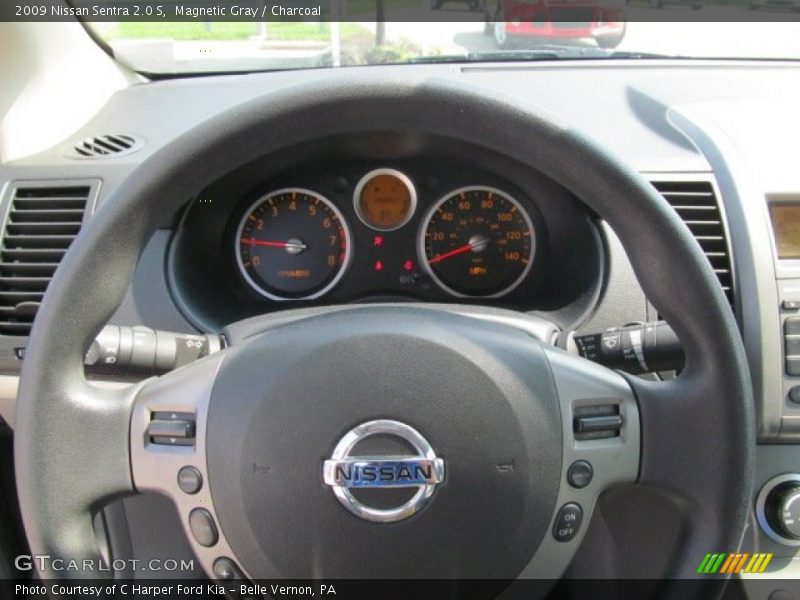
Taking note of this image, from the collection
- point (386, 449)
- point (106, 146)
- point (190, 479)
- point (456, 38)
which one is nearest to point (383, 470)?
point (386, 449)

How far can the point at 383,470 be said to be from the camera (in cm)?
121

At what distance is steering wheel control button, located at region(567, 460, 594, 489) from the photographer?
1.27 metres

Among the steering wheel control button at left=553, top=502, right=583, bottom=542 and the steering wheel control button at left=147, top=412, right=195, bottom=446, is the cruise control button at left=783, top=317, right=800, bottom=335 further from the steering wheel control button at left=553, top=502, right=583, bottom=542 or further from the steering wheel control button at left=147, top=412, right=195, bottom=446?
the steering wheel control button at left=147, top=412, right=195, bottom=446

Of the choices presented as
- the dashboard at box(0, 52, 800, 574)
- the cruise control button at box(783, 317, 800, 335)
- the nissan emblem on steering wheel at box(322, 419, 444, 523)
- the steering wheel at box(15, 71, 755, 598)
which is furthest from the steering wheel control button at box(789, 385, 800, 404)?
the nissan emblem on steering wheel at box(322, 419, 444, 523)

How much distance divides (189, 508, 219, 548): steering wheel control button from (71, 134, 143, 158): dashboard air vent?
113cm

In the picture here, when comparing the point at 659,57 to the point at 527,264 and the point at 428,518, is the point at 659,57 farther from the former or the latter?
the point at 428,518

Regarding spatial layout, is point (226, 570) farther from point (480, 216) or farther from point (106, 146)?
point (106, 146)

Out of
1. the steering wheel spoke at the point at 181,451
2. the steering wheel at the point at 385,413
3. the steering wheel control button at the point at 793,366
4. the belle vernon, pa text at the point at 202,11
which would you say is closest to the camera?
the steering wheel at the point at 385,413

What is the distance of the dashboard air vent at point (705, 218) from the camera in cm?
184

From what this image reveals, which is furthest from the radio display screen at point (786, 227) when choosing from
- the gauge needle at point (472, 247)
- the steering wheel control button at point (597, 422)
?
the steering wheel control button at point (597, 422)

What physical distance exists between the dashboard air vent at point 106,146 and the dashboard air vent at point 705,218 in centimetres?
129

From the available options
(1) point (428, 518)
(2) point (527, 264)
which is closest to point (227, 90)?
(2) point (527, 264)

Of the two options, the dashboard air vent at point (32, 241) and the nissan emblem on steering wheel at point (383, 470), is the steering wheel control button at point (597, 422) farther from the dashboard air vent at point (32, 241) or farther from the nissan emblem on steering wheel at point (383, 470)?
the dashboard air vent at point (32, 241)

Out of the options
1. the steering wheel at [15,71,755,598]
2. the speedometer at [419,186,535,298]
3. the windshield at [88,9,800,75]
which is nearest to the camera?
the steering wheel at [15,71,755,598]
